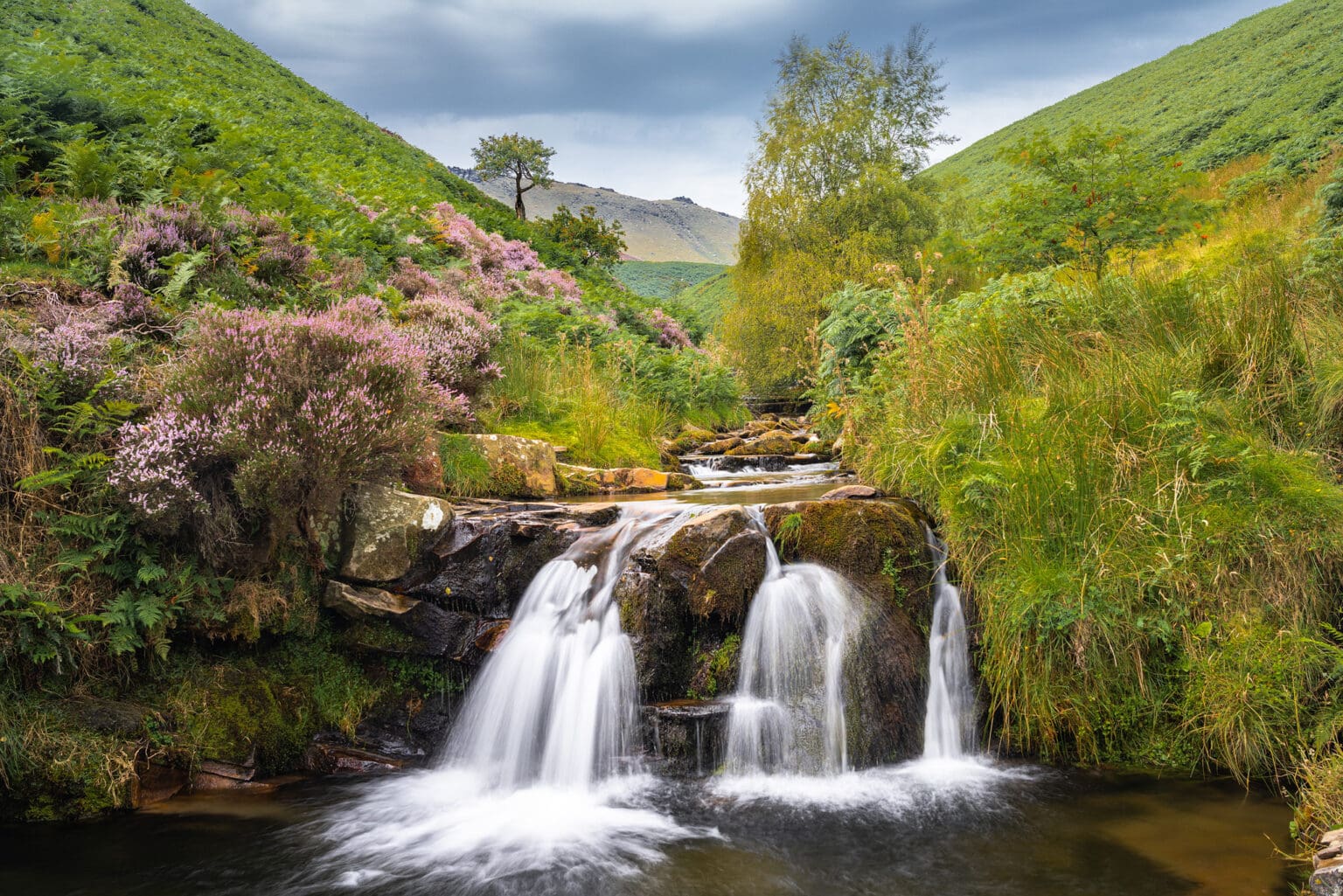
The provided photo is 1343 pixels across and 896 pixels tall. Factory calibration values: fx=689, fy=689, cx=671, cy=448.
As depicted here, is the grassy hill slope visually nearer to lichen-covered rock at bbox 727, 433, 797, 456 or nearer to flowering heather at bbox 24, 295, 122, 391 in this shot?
lichen-covered rock at bbox 727, 433, 797, 456

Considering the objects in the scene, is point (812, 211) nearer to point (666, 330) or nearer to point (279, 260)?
point (666, 330)

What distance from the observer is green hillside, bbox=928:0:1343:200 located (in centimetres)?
2077

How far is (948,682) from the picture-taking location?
4.53m

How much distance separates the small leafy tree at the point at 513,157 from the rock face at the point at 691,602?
87.0ft

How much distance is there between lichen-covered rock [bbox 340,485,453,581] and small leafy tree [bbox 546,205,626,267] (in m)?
19.5

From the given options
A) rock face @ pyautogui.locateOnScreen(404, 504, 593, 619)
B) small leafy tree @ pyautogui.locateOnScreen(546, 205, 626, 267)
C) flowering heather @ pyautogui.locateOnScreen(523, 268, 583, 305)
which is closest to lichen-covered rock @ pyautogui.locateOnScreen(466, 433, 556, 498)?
rock face @ pyautogui.locateOnScreen(404, 504, 593, 619)

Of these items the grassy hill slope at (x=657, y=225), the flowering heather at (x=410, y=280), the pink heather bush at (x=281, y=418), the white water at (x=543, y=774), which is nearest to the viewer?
the white water at (x=543, y=774)

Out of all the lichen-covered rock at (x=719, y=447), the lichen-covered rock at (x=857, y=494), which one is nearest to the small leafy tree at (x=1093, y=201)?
the lichen-covered rock at (x=719, y=447)

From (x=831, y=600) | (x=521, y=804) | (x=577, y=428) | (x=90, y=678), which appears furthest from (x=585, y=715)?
(x=577, y=428)

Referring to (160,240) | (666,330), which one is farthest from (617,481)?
(666,330)

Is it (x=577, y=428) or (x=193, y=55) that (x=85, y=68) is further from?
(x=193, y=55)

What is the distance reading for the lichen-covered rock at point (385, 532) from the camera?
197 inches

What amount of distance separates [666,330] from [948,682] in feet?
49.1

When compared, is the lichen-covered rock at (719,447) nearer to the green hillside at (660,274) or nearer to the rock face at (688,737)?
the rock face at (688,737)
